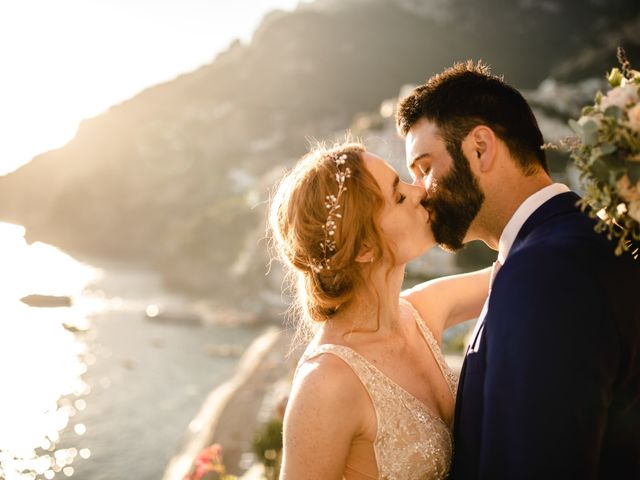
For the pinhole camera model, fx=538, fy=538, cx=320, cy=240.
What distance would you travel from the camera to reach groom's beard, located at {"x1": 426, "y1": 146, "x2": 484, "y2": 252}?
280cm

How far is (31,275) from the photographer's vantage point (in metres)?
62.6

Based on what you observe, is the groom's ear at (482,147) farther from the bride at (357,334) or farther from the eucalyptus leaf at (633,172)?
the eucalyptus leaf at (633,172)

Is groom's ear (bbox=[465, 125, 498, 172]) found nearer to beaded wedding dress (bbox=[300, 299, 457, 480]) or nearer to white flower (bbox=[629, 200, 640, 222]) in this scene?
white flower (bbox=[629, 200, 640, 222])

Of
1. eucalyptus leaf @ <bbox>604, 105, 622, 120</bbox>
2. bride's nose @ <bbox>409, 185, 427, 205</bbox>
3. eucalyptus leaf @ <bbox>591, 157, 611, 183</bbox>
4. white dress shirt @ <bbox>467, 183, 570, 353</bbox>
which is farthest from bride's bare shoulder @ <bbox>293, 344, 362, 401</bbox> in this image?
eucalyptus leaf @ <bbox>604, 105, 622, 120</bbox>

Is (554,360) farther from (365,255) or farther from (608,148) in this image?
(365,255)

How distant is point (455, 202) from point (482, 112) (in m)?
0.49

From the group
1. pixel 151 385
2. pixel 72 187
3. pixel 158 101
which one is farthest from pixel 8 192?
pixel 151 385

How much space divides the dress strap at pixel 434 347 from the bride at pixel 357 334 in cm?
3

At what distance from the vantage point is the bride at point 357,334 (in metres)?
2.56

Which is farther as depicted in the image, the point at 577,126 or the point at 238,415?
the point at 238,415

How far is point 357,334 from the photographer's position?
3.09m

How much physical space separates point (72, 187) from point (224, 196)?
1514 inches

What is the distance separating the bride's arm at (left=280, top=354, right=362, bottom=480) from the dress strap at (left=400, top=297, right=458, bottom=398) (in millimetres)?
928

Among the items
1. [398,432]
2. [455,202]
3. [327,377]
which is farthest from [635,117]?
[398,432]
